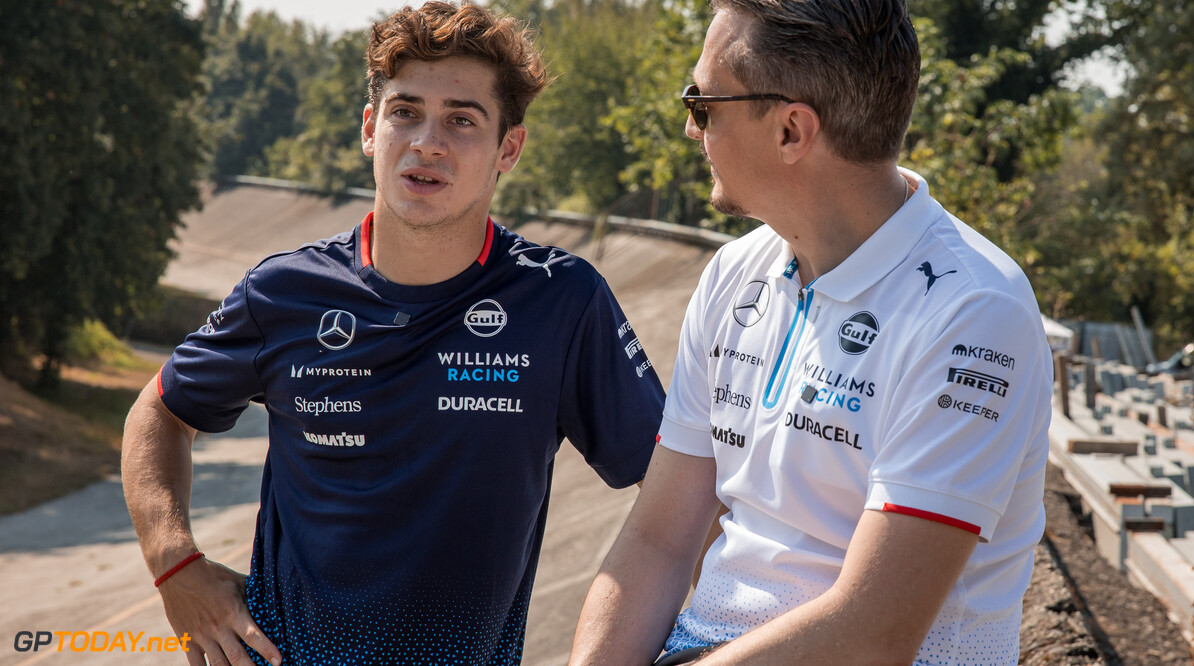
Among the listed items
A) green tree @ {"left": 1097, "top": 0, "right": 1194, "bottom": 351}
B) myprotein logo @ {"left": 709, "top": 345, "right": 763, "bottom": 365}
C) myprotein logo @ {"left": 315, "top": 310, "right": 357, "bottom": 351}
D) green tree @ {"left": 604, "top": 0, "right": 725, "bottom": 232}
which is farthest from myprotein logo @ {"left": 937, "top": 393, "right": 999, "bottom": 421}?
green tree @ {"left": 1097, "top": 0, "right": 1194, "bottom": 351}

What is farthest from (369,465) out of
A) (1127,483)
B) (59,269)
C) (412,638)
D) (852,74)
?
(59,269)

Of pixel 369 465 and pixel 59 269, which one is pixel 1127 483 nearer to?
pixel 369 465

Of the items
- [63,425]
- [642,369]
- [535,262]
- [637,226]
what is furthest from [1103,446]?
[637,226]

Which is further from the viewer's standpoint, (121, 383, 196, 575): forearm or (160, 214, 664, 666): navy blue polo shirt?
(121, 383, 196, 575): forearm

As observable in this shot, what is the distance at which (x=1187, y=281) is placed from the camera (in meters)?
31.8

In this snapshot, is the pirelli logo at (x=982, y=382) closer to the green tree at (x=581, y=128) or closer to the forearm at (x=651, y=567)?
the forearm at (x=651, y=567)

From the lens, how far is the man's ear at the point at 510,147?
Answer: 2.95 m

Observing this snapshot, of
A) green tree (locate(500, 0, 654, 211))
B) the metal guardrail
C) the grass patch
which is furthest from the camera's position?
green tree (locate(500, 0, 654, 211))

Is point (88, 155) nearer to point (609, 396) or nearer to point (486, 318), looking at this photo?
point (486, 318)

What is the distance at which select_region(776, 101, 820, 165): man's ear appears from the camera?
6.21 ft

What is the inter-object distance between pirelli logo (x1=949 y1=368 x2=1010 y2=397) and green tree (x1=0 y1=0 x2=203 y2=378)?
22692mm

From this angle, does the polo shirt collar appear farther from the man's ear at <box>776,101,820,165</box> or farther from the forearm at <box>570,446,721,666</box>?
the forearm at <box>570,446,721,666</box>

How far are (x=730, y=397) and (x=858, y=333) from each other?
0.99 feet

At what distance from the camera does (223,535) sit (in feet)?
55.5
